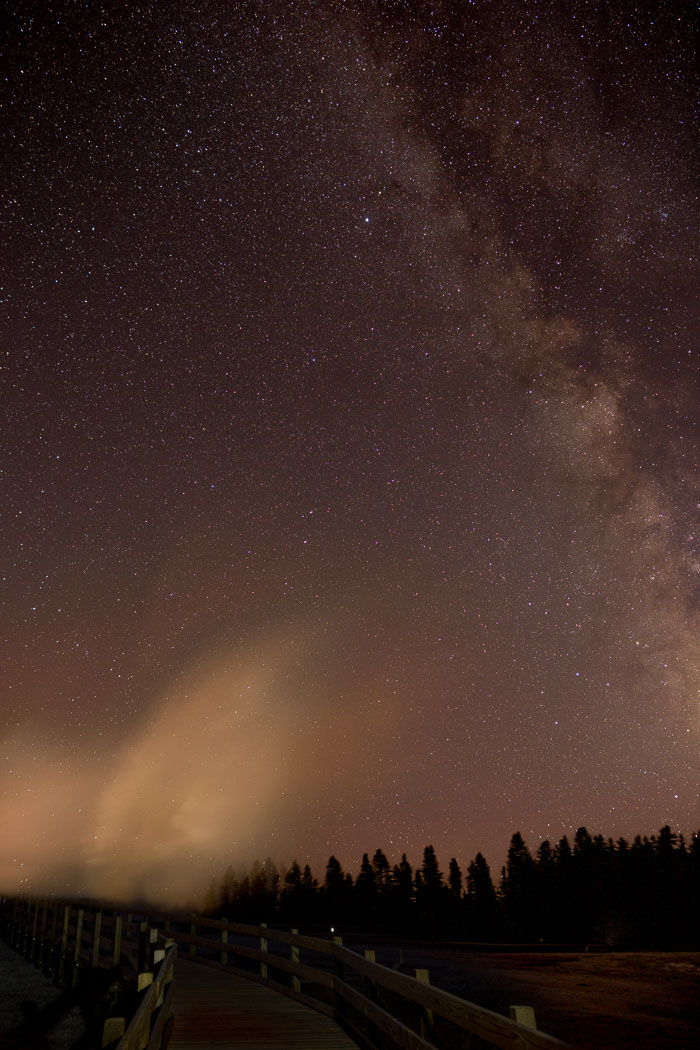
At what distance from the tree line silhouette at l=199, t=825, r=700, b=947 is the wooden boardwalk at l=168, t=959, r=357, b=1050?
77.7 metres

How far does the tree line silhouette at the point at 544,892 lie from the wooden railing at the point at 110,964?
222ft

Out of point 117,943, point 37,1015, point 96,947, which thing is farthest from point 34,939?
point 117,943

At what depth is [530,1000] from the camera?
1435cm

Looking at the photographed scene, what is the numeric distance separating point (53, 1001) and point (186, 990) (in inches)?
190

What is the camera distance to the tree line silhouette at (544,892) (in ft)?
280

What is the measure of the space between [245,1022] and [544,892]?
9475 centimetres

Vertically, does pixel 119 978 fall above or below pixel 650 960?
above

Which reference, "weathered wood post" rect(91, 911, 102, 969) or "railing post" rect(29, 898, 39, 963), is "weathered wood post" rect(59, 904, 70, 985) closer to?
"weathered wood post" rect(91, 911, 102, 969)

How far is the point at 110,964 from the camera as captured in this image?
44.0 feet

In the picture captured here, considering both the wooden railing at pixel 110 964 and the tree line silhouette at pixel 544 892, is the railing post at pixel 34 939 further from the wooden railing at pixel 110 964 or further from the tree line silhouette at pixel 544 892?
the tree line silhouette at pixel 544 892

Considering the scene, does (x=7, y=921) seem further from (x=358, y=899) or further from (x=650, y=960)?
(x=358, y=899)

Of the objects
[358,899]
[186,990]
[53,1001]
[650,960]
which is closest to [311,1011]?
[186,990]

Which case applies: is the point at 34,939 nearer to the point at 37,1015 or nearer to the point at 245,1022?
the point at 37,1015

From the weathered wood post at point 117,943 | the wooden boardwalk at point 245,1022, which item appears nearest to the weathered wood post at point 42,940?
the weathered wood post at point 117,943
